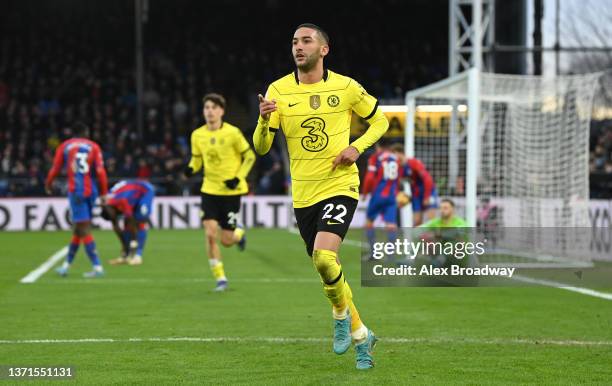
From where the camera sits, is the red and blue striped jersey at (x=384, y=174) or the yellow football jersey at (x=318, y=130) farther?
the red and blue striped jersey at (x=384, y=174)

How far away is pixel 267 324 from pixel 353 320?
91.3 inches

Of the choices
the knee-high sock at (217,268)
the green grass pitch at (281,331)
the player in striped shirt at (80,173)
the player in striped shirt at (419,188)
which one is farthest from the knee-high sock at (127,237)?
the knee-high sock at (217,268)

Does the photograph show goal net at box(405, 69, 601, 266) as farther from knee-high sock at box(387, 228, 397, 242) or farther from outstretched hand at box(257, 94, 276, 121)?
outstretched hand at box(257, 94, 276, 121)

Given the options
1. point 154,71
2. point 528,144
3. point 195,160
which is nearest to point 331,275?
point 195,160

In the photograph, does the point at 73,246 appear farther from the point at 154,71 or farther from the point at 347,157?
the point at 154,71

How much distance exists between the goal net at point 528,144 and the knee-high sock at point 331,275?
961 cm

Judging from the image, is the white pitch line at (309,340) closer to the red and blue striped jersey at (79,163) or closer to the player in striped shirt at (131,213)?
the red and blue striped jersey at (79,163)

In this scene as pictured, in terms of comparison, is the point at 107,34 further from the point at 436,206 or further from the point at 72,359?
the point at 72,359

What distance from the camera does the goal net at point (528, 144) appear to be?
16984mm

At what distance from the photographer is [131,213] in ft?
58.1

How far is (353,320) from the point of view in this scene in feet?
24.1

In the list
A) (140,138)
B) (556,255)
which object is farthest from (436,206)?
(140,138)

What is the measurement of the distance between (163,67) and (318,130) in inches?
1210

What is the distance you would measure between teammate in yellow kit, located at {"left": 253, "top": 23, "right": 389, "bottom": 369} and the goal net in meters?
9.14
